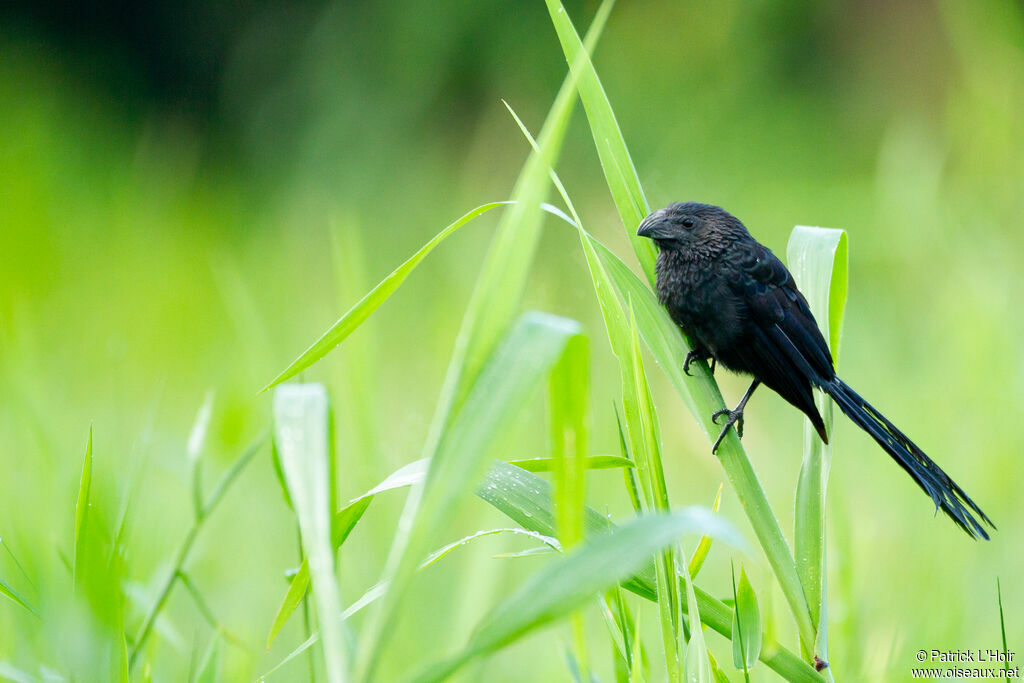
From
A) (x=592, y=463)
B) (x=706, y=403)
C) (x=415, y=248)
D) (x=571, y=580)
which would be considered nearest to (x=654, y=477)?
(x=592, y=463)

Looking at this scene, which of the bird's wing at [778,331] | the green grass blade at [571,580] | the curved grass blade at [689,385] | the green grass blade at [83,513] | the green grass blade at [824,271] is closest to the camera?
the green grass blade at [571,580]

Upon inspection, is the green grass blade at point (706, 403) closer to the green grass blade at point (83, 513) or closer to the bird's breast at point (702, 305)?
the bird's breast at point (702, 305)

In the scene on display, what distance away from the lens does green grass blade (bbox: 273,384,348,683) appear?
45cm

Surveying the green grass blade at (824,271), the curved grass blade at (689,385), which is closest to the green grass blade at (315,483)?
the curved grass blade at (689,385)

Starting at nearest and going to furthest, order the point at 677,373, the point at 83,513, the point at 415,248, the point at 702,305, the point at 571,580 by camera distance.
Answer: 1. the point at 571,580
2. the point at 83,513
3. the point at 677,373
4. the point at 702,305
5. the point at 415,248

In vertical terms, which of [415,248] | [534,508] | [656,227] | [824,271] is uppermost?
[415,248]

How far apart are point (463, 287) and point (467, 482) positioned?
1896 millimetres

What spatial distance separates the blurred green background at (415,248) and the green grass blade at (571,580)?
0.22m

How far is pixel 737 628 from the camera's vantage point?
0.69 m

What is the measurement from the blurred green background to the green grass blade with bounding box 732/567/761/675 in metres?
0.06

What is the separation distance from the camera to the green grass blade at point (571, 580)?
0.43 m

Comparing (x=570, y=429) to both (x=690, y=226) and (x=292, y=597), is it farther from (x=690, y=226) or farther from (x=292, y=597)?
(x=690, y=226)

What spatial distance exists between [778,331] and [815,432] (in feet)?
0.86

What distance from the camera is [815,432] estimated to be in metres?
0.88
